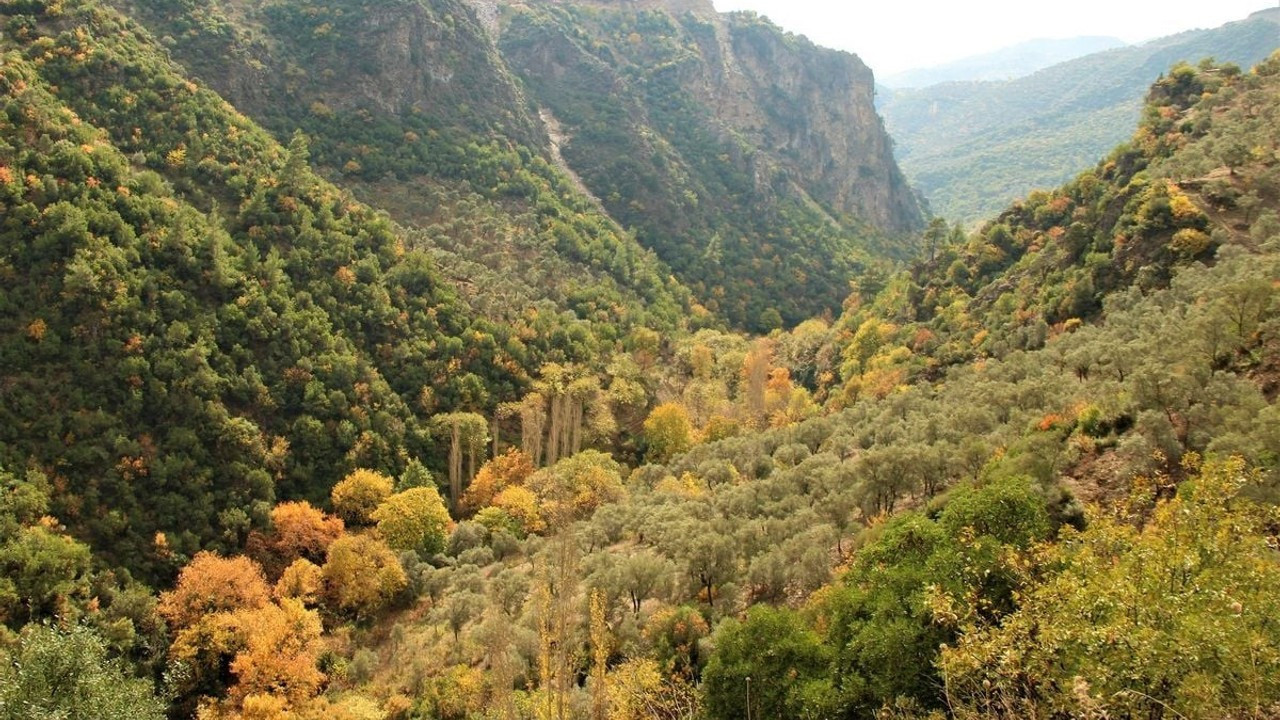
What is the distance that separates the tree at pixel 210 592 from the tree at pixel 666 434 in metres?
36.0

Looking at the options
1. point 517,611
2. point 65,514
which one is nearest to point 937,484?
point 517,611

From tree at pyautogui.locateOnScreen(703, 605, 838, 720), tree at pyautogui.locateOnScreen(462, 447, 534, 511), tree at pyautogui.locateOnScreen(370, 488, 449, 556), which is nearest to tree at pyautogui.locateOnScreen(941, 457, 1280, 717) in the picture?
tree at pyautogui.locateOnScreen(703, 605, 838, 720)

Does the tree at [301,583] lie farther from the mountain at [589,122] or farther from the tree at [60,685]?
the mountain at [589,122]

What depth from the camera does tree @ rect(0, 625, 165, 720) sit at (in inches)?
1112

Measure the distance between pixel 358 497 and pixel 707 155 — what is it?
12410 cm

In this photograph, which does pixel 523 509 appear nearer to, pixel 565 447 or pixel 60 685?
pixel 565 447

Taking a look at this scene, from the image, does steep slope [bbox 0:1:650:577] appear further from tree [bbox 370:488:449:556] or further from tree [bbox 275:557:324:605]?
tree [bbox 370:488:449:556]

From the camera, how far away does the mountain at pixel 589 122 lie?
98.5 m

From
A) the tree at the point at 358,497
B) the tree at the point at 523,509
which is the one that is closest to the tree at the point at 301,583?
the tree at the point at 358,497

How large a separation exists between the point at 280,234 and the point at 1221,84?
9023 centimetres

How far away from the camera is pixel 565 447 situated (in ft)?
226

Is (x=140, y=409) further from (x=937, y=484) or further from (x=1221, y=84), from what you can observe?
(x=1221, y=84)

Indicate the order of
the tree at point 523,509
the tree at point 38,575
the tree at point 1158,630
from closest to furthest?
1. the tree at point 1158,630
2. the tree at point 38,575
3. the tree at point 523,509

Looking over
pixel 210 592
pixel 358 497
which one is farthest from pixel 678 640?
pixel 358 497
